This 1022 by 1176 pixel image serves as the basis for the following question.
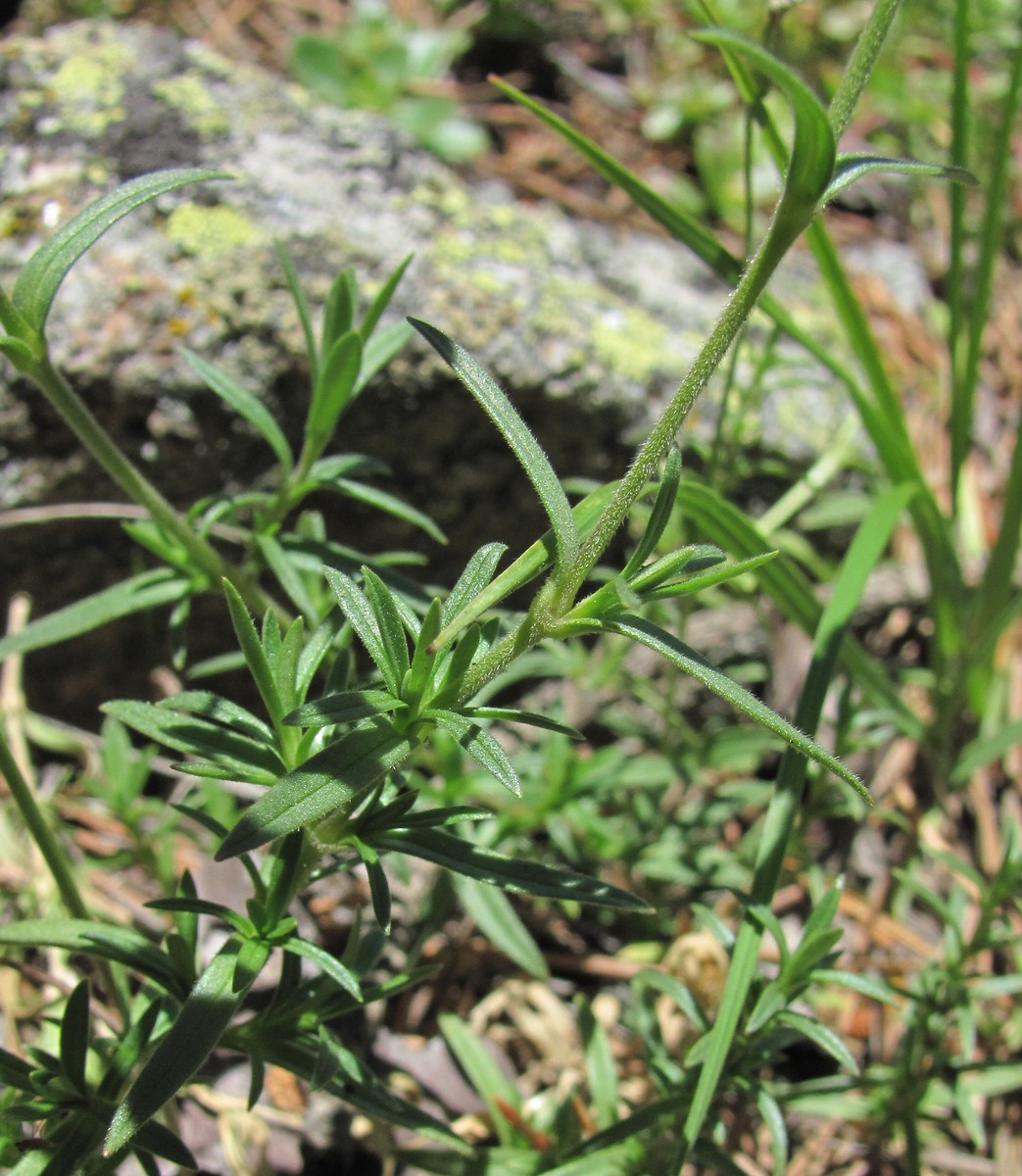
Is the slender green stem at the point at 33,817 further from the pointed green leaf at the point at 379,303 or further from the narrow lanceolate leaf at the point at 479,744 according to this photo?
the pointed green leaf at the point at 379,303

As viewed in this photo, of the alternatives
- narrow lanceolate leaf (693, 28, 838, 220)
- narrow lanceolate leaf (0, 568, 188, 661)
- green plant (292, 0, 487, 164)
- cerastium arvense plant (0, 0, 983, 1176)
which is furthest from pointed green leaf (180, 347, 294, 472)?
green plant (292, 0, 487, 164)

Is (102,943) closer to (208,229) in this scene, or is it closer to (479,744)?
(479,744)

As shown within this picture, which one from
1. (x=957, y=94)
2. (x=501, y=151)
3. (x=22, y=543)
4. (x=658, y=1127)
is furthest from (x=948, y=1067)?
(x=501, y=151)

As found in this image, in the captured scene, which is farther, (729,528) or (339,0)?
(339,0)

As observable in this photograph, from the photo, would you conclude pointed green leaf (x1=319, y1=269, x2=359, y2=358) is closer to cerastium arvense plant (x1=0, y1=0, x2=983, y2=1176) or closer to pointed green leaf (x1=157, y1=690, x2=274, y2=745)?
cerastium arvense plant (x1=0, y1=0, x2=983, y2=1176)

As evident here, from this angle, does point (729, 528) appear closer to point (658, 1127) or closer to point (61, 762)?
point (658, 1127)

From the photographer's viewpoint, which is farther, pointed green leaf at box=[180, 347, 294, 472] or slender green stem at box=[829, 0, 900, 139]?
pointed green leaf at box=[180, 347, 294, 472]

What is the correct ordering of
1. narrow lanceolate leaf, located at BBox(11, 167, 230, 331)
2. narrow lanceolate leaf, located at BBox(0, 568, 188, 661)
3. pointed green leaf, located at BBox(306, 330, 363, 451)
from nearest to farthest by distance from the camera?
1. narrow lanceolate leaf, located at BBox(11, 167, 230, 331)
2. pointed green leaf, located at BBox(306, 330, 363, 451)
3. narrow lanceolate leaf, located at BBox(0, 568, 188, 661)

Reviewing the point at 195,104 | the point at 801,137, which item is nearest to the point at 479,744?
the point at 801,137
